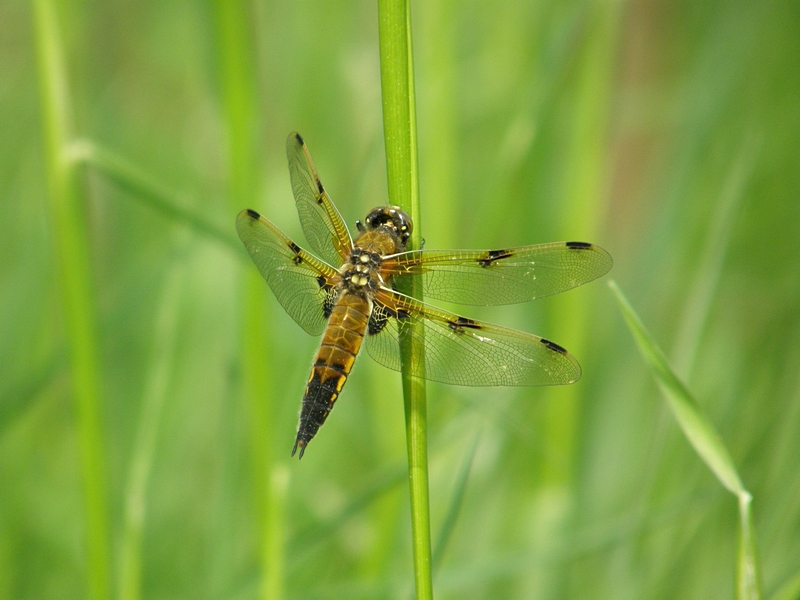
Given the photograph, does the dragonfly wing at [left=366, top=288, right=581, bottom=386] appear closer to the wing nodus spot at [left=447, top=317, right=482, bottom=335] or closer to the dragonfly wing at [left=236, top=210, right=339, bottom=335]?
the wing nodus spot at [left=447, top=317, right=482, bottom=335]

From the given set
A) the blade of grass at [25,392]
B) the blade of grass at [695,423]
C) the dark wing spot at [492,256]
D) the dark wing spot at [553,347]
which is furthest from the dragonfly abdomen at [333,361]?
the blade of grass at [25,392]

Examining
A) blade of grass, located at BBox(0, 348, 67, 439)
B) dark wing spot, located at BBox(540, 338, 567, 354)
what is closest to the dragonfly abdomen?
dark wing spot, located at BBox(540, 338, 567, 354)

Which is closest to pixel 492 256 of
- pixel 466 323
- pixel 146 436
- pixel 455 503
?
pixel 466 323

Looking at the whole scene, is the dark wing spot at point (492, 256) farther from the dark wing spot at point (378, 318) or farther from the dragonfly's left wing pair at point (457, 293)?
the dark wing spot at point (378, 318)

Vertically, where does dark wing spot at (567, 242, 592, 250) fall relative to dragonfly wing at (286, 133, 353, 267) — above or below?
below

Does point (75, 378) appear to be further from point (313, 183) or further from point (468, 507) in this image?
point (468, 507)
